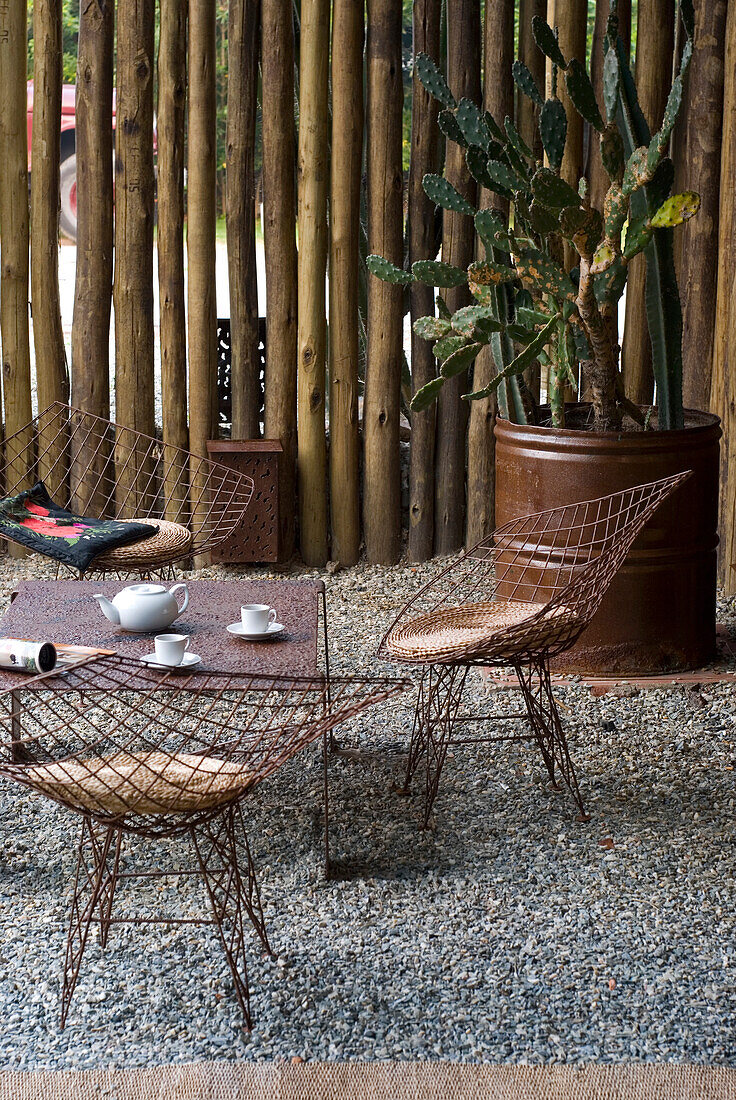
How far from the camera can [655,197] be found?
11.3 feet

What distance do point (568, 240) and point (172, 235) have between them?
191 centimetres

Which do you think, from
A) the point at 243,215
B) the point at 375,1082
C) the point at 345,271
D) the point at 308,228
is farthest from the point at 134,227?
the point at 375,1082

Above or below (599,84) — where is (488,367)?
below

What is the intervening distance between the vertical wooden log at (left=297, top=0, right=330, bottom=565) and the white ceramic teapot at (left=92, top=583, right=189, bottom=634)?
2.21 metres

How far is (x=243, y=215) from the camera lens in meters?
4.83

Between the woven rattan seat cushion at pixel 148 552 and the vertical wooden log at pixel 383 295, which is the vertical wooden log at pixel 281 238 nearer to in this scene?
the vertical wooden log at pixel 383 295

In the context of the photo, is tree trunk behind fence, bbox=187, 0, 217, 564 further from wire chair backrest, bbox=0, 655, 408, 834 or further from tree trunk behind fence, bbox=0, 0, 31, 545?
wire chair backrest, bbox=0, 655, 408, 834

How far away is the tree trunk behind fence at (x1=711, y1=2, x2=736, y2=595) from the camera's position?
4.36 meters

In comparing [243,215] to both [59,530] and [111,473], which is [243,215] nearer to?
[111,473]

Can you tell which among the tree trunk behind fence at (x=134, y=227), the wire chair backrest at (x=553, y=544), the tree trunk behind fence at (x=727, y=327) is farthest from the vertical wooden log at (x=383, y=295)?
the tree trunk behind fence at (x=727, y=327)

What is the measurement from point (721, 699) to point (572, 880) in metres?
1.22

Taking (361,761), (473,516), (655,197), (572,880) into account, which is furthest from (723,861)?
(473,516)

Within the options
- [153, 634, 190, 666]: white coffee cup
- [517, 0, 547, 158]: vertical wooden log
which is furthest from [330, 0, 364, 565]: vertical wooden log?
[153, 634, 190, 666]: white coffee cup

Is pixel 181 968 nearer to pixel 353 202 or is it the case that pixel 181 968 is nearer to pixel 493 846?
pixel 493 846
